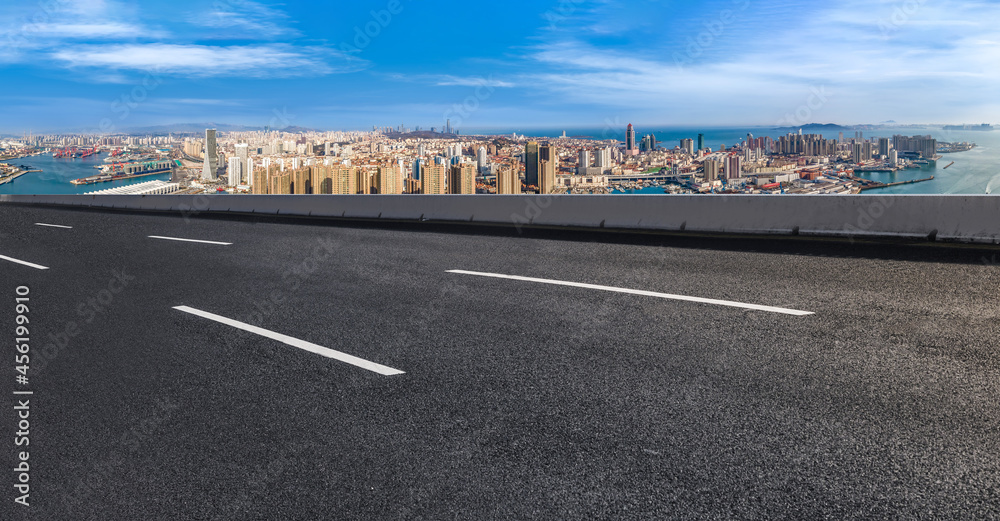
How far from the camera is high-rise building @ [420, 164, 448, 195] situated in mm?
15891

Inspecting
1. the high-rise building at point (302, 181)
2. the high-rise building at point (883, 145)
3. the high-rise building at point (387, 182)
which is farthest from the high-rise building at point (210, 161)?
the high-rise building at point (883, 145)

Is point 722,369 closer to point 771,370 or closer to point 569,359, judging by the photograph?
point 771,370

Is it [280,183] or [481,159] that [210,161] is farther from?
[481,159]

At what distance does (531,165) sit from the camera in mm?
14688

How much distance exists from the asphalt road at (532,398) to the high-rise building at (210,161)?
17.4 meters

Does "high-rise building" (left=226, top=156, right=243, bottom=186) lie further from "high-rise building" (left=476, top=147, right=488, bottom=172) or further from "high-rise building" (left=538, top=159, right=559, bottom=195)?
"high-rise building" (left=538, top=159, right=559, bottom=195)

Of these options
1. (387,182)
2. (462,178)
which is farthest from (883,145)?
(387,182)

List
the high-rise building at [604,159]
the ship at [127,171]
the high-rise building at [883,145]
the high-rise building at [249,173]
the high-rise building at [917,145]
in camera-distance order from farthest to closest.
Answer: the ship at [127,171]
the high-rise building at [249,173]
the high-rise building at [604,159]
the high-rise building at [883,145]
the high-rise building at [917,145]

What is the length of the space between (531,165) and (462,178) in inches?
73.8

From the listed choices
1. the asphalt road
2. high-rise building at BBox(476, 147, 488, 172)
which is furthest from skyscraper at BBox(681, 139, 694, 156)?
the asphalt road

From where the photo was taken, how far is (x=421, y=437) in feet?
10.7

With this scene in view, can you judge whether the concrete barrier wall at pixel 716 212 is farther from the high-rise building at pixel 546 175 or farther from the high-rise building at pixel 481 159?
the high-rise building at pixel 481 159

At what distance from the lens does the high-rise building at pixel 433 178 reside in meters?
15.9

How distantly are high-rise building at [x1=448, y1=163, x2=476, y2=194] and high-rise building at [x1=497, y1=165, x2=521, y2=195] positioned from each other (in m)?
0.78
